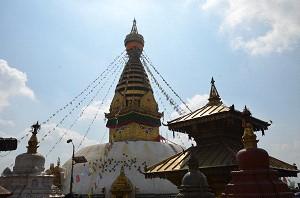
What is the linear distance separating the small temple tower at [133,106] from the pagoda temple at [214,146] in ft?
70.8

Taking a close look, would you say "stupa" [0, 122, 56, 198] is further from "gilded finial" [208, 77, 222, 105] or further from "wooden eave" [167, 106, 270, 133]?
"gilded finial" [208, 77, 222, 105]

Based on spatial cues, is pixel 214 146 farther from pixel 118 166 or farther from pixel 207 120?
pixel 118 166

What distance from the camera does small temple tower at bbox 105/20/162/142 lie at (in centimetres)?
3501

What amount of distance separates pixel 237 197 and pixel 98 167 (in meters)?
21.8

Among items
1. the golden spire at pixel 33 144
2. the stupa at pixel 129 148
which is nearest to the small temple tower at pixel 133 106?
the stupa at pixel 129 148

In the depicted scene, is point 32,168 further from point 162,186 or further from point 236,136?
point 162,186

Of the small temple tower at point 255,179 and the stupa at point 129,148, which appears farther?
the stupa at point 129,148

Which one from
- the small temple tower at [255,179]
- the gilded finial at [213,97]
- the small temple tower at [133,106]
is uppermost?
the small temple tower at [133,106]

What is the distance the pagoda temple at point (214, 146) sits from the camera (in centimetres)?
1083

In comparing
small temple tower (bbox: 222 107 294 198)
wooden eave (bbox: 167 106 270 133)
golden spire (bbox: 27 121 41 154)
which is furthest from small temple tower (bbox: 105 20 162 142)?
small temple tower (bbox: 222 107 294 198)

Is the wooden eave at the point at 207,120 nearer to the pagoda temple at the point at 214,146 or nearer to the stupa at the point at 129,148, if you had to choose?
the pagoda temple at the point at 214,146

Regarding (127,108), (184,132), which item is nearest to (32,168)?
(184,132)

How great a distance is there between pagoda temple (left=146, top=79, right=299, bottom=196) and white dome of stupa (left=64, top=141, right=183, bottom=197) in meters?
12.2

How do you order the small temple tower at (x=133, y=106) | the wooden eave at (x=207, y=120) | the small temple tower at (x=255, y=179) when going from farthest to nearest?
1. the small temple tower at (x=133, y=106)
2. the wooden eave at (x=207, y=120)
3. the small temple tower at (x=255, y=179)
